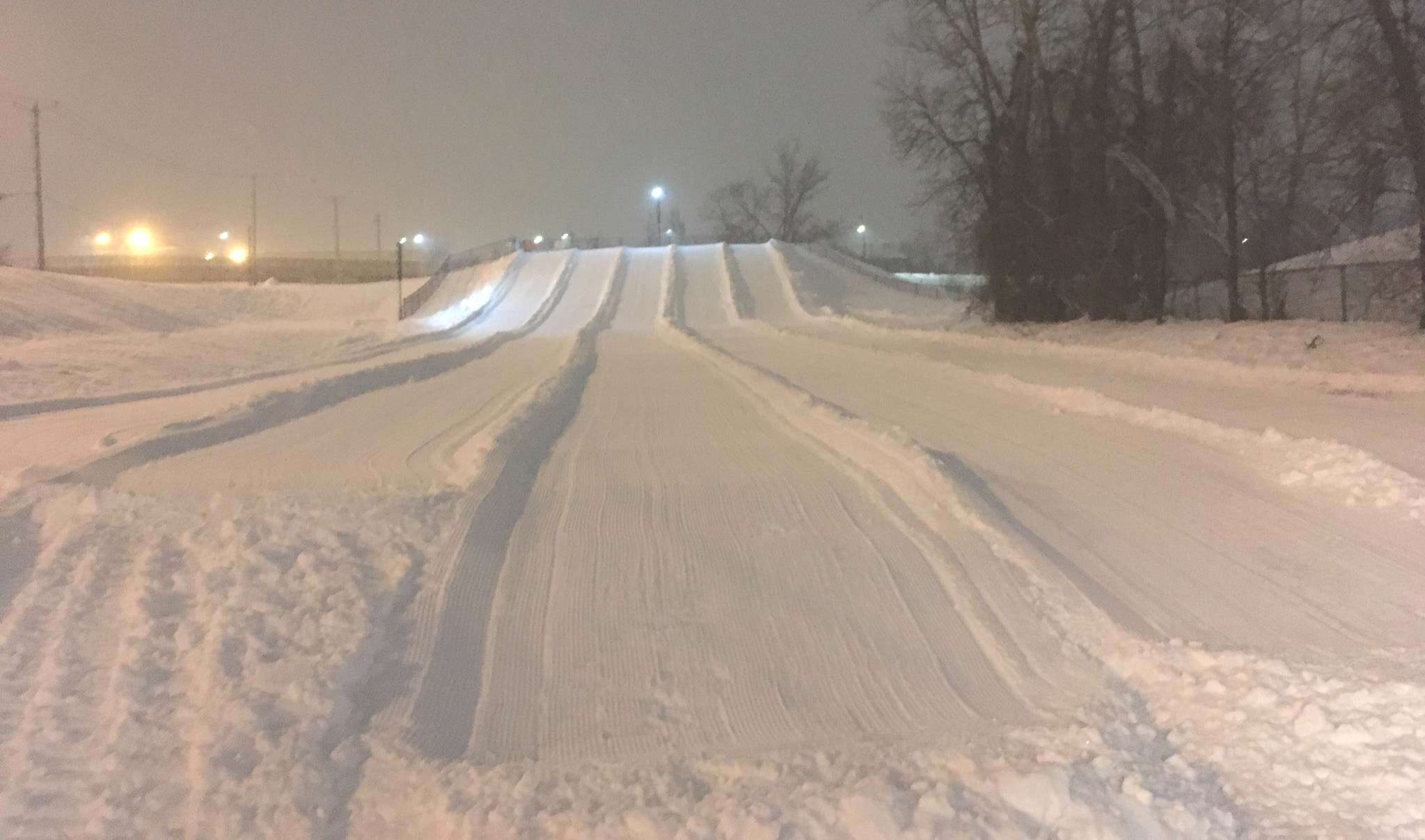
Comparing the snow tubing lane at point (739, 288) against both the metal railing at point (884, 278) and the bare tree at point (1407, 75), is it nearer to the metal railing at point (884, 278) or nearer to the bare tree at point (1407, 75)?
the metal railing at point (884, 278)

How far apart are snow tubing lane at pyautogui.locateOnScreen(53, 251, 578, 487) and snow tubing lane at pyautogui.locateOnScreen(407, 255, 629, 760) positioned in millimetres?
3271

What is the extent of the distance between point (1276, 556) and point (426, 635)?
18.3 ft

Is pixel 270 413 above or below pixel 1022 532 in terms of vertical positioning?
above

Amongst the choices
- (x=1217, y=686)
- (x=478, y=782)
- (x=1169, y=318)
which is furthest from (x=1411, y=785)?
(x=1169, y=318)

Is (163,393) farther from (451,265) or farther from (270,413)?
(451,265)

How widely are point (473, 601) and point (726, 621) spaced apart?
1.63 meters

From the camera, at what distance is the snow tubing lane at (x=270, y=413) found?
29.5 ft

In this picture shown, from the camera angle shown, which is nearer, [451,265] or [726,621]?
[726,621]

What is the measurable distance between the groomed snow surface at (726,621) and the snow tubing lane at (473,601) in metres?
0.03

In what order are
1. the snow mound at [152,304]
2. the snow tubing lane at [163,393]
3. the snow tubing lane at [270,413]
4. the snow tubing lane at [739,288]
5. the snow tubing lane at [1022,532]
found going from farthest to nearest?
the snow tubing lane at [739,288] < the snow mound at [152,304] < the snow tubing lane at [163,393] < the snow tubing lane at [270,413] < the snow tubing lane at [1022,532]

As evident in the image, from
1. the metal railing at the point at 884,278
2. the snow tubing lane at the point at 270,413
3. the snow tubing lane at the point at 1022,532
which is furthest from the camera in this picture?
the metal railing at the point at 884,278

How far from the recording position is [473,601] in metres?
6.21

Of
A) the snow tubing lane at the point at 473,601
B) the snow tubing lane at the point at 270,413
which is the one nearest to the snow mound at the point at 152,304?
the snow tubing lane at the point at 270,413

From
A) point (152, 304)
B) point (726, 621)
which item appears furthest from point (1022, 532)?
point (152, 304)
